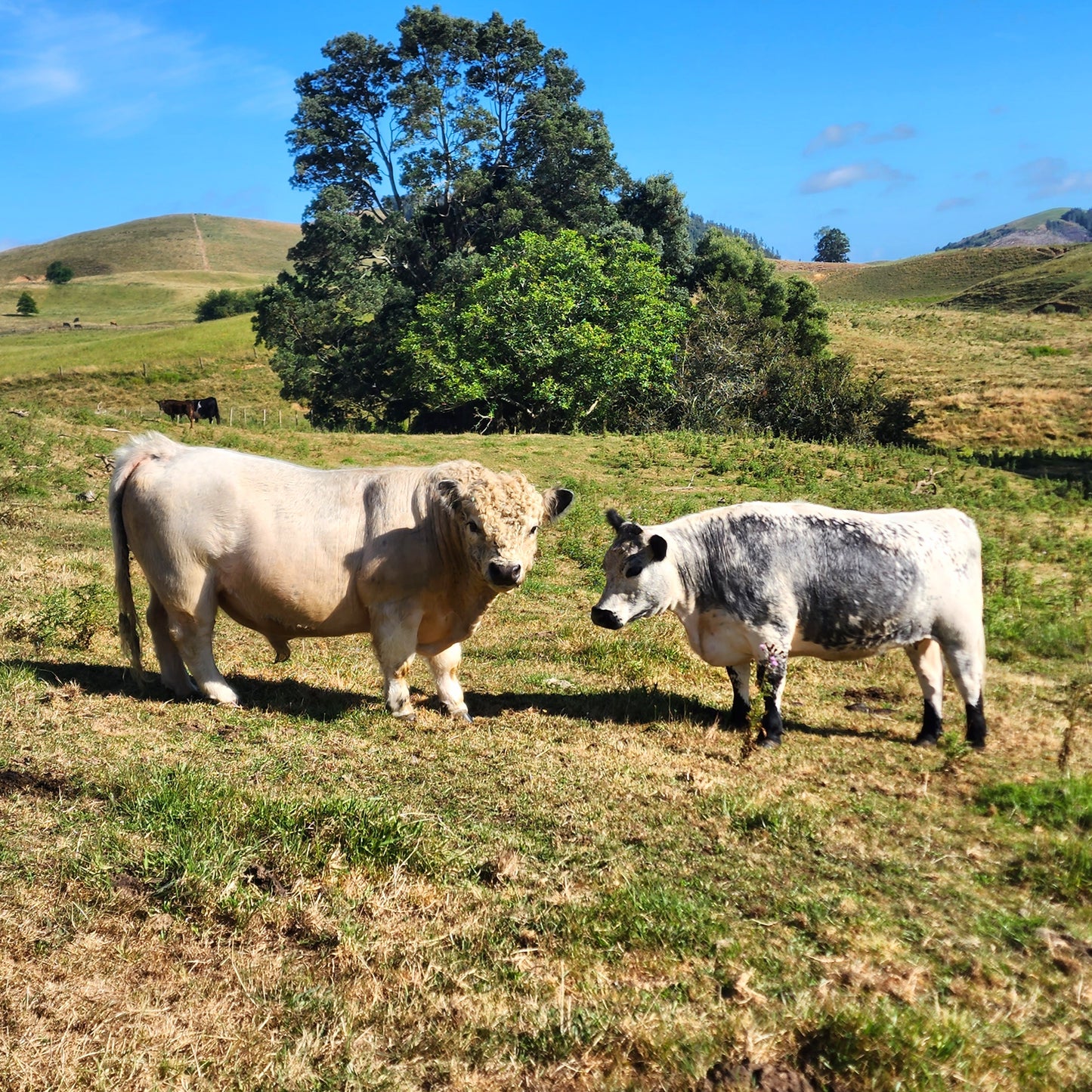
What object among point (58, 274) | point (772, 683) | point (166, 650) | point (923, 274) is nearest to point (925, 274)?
point (923, 274)

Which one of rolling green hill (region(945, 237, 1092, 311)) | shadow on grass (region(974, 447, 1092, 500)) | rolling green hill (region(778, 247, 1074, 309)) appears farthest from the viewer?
rolling green hill (region(778, 247, 1074, 309))

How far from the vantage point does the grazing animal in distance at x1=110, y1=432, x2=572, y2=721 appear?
8531 mm

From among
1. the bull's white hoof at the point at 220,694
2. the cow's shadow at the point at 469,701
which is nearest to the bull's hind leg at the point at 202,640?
the bull's white hoof at the point at 220,694

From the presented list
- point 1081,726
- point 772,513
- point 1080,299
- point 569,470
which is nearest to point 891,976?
point 772,513

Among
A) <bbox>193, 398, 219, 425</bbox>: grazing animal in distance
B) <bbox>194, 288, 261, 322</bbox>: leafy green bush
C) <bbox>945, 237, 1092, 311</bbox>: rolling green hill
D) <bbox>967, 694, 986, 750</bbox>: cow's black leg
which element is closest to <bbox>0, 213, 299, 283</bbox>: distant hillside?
<bbox>194, 288, 261, 322</bbox>: leafy green bush

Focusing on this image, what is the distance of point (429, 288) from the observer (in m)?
45.4

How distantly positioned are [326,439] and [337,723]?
21.6m

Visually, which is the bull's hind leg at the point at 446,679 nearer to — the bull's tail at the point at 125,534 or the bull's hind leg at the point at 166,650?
the bull's hind leg at the point at 166,650

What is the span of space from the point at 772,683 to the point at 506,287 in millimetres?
31170

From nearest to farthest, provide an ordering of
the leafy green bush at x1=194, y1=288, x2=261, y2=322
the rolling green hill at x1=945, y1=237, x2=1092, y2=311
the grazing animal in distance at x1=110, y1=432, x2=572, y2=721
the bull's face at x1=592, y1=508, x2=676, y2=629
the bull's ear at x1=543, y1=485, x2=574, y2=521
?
the grazing animal in distance at x1=110, y1=432, x2=572, y2=721, the bull's face at x1=592, y1=508, x2=676, y2=629, the bull's ear at x1=543, y1=485, x2=574, y2=521, the rolling green hill at x1=945, y1=237, x2=1092, y2=311, the leafy green bush at x1=194, y1=288, x2=261, y2=322

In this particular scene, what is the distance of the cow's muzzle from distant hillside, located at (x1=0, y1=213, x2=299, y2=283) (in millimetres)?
140623

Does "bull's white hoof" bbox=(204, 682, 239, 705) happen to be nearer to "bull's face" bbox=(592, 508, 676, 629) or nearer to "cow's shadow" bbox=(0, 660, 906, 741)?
"cow's shadow" bbox=(0, 660, 906, 741)

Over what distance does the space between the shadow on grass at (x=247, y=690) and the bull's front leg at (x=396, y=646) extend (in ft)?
1.02

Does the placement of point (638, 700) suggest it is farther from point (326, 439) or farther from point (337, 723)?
point (326, 439)
